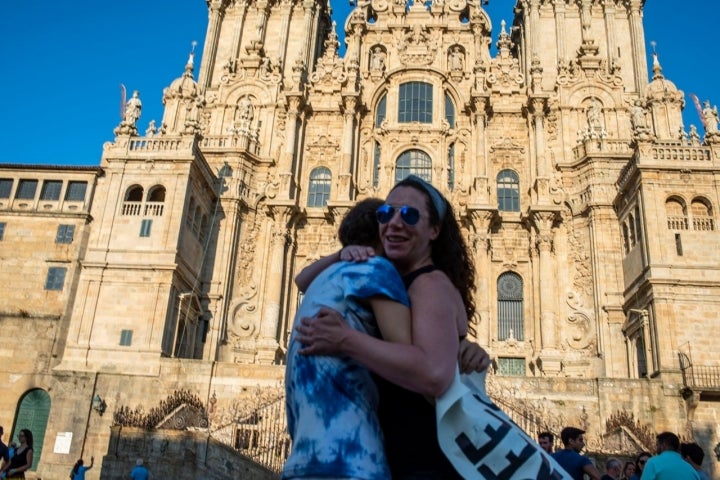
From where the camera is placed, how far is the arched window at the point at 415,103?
112 feet

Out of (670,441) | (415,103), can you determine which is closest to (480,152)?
(415,103)

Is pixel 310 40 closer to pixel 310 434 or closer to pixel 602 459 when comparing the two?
pixel 602 459

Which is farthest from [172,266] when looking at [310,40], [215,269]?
[310,40]

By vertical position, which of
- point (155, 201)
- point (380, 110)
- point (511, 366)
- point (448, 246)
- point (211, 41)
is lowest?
point (448, 246)

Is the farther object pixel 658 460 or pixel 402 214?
pixel 658 460

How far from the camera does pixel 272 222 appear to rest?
31312 millimetres

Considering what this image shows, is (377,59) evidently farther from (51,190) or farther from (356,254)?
(356,254)

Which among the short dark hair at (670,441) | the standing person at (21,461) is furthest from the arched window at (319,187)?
the short dark hair at (670,441)

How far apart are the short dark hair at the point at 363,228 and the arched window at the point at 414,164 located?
97.9 feet

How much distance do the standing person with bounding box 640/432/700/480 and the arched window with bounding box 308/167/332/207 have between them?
87.3ft

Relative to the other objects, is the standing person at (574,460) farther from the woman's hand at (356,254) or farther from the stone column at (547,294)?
the stone column at (547,294)

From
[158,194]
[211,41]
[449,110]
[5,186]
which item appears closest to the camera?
[158,194]

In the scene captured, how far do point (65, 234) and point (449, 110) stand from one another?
19.3 meters

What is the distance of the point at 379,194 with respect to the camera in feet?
106
